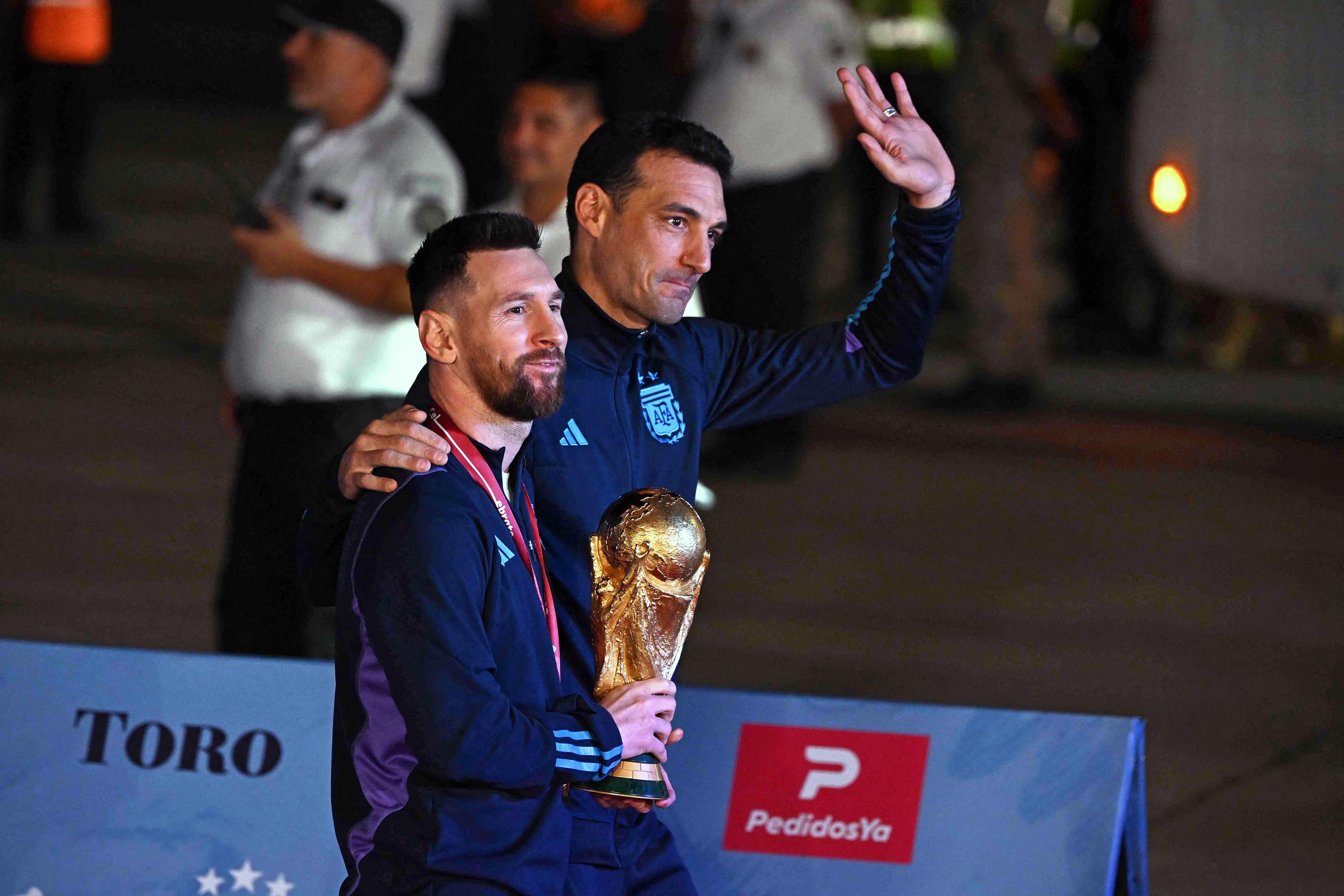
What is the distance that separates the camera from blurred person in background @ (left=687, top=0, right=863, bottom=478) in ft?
25.2

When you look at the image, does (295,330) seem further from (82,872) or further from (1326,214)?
(1326,214)

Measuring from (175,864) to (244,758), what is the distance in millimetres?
239

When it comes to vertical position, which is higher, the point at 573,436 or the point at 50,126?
the point at 50,126

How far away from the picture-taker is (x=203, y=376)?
10.3m

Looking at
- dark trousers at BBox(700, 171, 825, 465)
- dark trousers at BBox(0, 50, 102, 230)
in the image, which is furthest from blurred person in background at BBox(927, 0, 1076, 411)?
dark trousers at BBox(0, 50, 102, 230)

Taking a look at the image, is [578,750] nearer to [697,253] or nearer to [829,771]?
[697,253]

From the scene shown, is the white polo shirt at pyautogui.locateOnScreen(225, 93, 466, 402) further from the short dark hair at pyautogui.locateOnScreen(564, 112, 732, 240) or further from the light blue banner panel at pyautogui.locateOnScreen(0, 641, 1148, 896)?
the short dark hair at pyautogui.locateOnScreen(564, 112, 732, 240)

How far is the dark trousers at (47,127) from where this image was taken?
42.4 ft

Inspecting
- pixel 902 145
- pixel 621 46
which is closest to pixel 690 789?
pixel 902 145

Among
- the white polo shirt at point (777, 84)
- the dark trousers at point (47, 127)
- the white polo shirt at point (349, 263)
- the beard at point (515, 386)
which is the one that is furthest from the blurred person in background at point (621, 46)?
the dark trousers at point (47, 127)

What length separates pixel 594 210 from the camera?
2924 mm

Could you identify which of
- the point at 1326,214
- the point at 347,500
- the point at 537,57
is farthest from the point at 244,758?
the point at 1326,214

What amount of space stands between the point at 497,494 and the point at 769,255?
548cm

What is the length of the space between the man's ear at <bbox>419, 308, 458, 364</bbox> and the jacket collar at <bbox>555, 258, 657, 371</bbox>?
1.33ft
